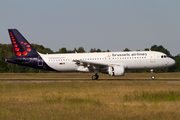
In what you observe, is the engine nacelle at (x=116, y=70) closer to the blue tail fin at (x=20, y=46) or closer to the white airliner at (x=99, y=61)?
the white airliner at (x=99, y=61)

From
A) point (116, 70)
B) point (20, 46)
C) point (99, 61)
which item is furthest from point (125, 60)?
point (20, 46)

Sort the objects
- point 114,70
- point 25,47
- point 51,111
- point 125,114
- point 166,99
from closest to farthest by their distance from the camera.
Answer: point 125,114 < point 51,111 < point 166,99 < point 114,70 < point 25,47

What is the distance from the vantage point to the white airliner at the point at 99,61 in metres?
31.8

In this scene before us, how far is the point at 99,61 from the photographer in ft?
109

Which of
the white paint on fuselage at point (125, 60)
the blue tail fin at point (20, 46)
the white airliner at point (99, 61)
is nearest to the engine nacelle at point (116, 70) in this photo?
the white airliner at point (99, 61)

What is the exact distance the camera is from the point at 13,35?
35938mm

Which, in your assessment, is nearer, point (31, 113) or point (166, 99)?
point (31, 113)

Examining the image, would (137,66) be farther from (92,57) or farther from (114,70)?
(92,57)

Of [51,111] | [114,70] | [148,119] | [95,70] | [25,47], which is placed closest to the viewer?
[148,119]

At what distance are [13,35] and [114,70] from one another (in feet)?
52.8

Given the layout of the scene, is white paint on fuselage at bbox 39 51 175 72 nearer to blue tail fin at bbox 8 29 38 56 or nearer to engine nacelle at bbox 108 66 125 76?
engine nacelle at bbox 108 66 125 76

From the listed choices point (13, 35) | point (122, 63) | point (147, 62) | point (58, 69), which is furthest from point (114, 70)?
point (13, 35)

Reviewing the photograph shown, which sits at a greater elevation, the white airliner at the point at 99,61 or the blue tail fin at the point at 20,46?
the blue tail fin at the point at 20,46

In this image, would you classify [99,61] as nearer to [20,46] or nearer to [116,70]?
[116,70]
